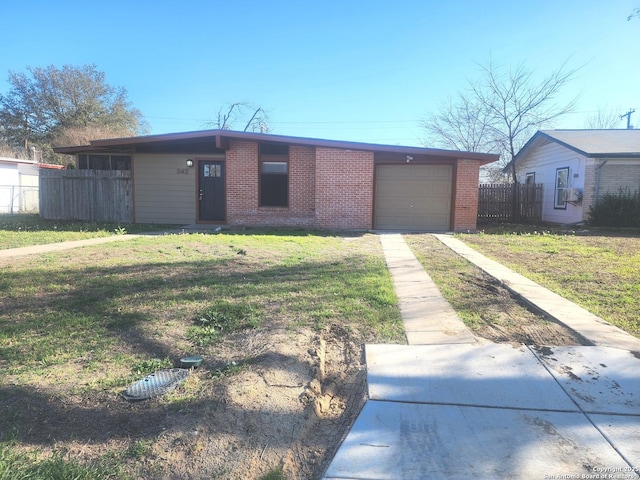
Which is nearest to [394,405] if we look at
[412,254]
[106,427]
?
[106,427]

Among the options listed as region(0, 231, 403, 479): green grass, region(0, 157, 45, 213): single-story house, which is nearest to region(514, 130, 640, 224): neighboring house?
region(0, 231, 403, 479): green grass

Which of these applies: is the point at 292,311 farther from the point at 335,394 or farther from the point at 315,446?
the point at 315,446

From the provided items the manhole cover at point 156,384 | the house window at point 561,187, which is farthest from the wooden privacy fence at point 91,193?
the house window at point 561,187

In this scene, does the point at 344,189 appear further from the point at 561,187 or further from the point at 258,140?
the point at 561,187

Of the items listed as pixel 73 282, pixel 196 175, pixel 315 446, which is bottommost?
pixel 315 446

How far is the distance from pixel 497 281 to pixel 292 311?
3.51 metres

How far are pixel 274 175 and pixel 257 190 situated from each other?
2.59 feet

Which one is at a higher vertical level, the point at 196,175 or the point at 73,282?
the point at 196,175

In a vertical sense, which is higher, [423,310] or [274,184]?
[274,184]

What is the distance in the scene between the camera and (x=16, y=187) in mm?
23438

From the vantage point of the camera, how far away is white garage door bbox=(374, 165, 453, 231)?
1479 cm

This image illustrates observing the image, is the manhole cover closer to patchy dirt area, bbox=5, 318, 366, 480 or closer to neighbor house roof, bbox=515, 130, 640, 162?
patchy dirt area, bbox=5, 318, 366, 480

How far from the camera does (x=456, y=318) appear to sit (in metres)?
4.79

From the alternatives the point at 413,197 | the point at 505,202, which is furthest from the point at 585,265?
the point at 505,202
